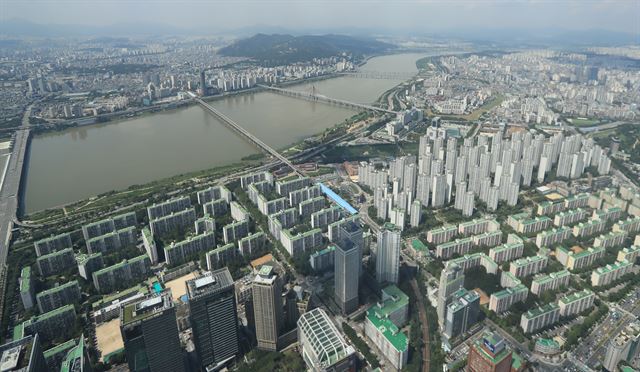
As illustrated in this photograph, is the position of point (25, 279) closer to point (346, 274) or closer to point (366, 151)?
point (346, 274)

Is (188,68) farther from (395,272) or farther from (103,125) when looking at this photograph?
(395,272)

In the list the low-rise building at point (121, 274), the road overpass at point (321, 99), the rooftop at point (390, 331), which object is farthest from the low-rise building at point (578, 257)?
the road overpass at point (321, 99)

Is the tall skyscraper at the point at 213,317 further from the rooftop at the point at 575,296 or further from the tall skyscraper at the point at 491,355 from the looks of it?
the rooftop at the point at 575,296

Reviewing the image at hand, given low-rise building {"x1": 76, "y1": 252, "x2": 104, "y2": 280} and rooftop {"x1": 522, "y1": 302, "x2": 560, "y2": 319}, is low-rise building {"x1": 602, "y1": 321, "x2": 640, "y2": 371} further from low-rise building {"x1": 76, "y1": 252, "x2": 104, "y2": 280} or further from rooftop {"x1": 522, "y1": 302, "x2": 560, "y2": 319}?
low-rise building {"x1": 76, "y1": 252, "x2": 104, "y2": 280}

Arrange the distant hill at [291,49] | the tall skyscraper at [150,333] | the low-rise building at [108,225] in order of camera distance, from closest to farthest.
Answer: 1. the tall skyscraper at [150,333]
2. the low-rise building at [108,225]
3. the distant hill at [291,49]

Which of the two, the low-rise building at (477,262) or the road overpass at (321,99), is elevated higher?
the road overpass at (321,99)

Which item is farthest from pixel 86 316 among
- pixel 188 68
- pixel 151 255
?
pixel 188 68
